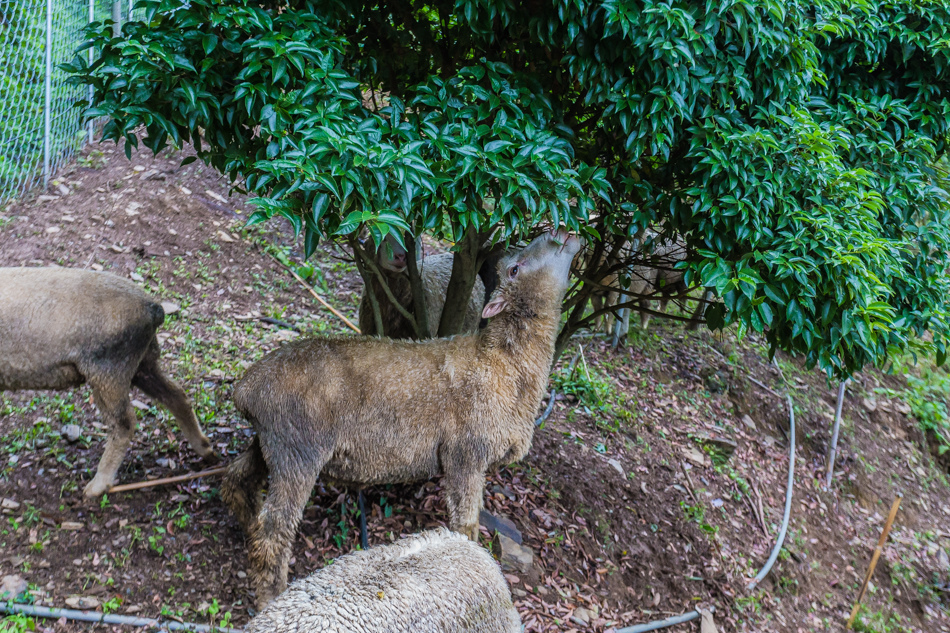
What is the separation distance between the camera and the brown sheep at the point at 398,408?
3.78 meters

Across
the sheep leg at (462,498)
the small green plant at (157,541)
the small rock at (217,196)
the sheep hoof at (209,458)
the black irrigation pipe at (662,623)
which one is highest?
the small rock at (217,196)

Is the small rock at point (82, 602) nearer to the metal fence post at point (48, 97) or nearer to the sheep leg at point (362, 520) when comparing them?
the sheep leg at point (362, 520)

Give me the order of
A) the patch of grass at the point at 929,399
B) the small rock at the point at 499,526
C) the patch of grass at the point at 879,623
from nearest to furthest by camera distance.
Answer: the small rock at the point at 499,526 < the patch of grass at the point at 879,623 < the patch of grass at the point at 929,399

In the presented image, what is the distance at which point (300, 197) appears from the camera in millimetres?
2889

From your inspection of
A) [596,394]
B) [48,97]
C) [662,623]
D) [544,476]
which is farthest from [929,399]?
[48,97]

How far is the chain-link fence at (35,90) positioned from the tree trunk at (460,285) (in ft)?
17.6

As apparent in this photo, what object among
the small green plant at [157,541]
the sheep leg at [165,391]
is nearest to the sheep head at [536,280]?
the sheep leg at [165,391]

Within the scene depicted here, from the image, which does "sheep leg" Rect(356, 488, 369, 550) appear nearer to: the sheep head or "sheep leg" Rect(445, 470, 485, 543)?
"sheep leg" Rect(445, 470, 485, 543)

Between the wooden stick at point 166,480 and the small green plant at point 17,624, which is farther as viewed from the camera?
the wooden stick at point 166,480

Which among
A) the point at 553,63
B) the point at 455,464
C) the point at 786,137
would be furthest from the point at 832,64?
the point at 455,464

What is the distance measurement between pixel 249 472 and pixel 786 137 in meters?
3.62

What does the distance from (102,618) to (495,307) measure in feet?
8.98

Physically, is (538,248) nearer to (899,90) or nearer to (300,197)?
(300,197)

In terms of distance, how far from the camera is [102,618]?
3.57m
